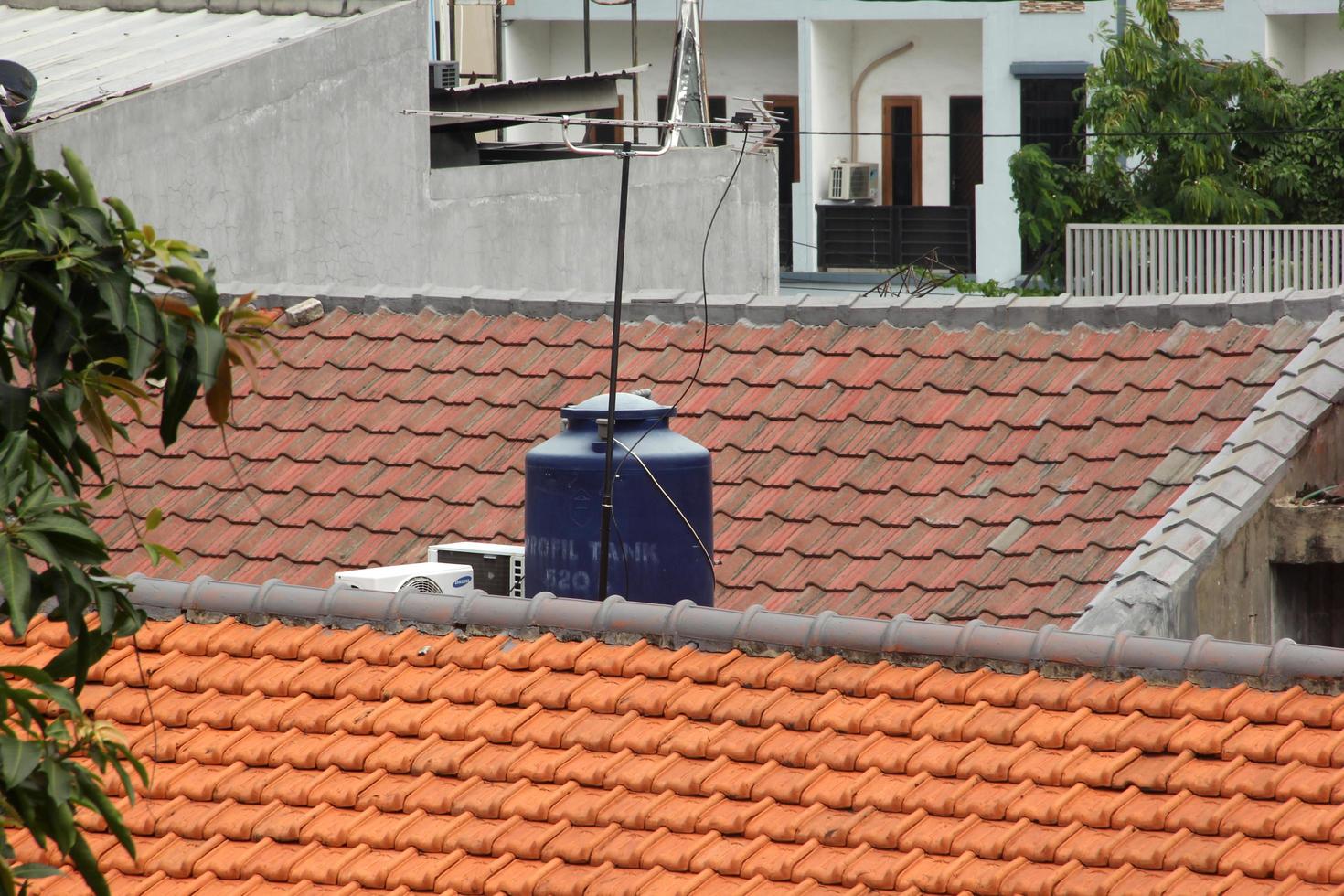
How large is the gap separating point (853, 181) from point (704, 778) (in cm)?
2851

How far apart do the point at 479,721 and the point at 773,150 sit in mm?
13567

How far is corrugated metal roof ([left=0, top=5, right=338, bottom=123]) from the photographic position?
57.0 ft

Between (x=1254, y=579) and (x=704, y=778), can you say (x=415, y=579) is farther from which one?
(x=1254, y=579)

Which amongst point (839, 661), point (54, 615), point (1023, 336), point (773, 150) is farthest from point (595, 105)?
point (54, 615)

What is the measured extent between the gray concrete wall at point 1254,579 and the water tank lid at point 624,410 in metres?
2.57

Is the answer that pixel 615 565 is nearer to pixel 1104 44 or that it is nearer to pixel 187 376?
pixel 187 376

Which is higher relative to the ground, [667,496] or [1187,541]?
[667,496]

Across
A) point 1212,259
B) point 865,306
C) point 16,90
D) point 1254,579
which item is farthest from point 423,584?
point 1212,259

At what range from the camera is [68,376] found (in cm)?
447

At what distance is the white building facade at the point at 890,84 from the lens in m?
33.3

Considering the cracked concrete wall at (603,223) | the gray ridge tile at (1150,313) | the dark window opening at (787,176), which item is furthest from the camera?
the dark window opening at (787,176)

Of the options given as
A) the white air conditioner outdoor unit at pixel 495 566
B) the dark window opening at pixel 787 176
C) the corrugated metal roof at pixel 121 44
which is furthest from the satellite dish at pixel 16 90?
the dark window opening at pixel 787 176

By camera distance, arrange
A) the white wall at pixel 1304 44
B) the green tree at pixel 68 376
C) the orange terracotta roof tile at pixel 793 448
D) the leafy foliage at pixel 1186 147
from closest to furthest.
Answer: the green tree at pixel 68 376
the orange terracotta roof tile at pixel 793 448
the leafy foliage at pixel 1186 147
the white wall at pixel 1304 44

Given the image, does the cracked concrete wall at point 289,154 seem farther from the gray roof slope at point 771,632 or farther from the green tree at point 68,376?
the green tree at point 68,376
